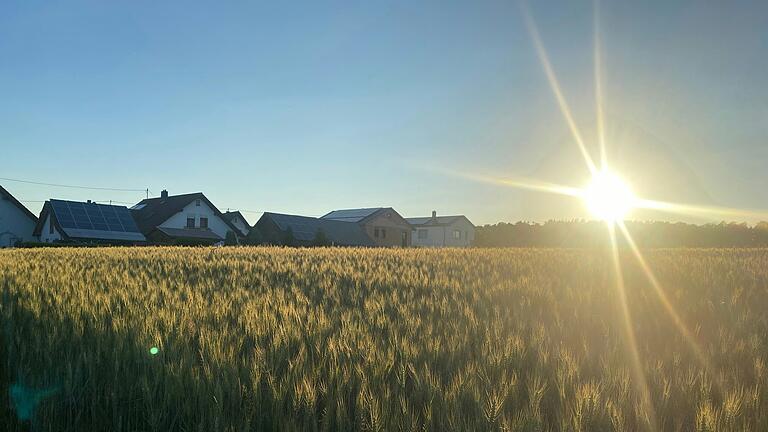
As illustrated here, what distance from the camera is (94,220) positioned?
50.0 metres

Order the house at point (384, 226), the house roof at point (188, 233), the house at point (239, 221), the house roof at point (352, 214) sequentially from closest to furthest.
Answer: the house roof at point (188, 233) < the house at point (239, 221) < the house at point (384, 226) < the house roof at point (352, 214)

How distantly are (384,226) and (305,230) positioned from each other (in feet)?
45.5

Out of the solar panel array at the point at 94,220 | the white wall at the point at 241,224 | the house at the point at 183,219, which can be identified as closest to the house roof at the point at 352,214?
the white wall at the point at 241,224

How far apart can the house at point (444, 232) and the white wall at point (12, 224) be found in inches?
1854

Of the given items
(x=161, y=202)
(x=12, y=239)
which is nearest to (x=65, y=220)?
(x=12, y=239)

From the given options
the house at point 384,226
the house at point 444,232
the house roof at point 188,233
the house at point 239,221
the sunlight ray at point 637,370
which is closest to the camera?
the sunlight ray at point 637,370

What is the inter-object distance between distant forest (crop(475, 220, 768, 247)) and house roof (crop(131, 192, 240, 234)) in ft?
119

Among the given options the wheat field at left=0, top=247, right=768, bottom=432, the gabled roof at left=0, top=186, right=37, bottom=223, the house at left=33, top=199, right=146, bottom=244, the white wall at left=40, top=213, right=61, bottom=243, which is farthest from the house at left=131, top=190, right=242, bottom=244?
the wheat field at left=0, top=247, right=768, bottom=432

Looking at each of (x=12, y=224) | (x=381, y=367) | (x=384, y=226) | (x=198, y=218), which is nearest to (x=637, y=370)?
(x=381, y=367)

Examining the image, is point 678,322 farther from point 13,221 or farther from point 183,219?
point 13,221

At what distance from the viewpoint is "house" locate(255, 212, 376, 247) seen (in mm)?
57031

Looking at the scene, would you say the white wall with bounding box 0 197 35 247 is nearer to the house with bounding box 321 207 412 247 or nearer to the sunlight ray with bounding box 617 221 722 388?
the house with bounding box 321 207 412 247

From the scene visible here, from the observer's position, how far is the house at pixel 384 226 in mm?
70438

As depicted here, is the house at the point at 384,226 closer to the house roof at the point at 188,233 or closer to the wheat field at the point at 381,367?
the house roof at the point at 188,233
